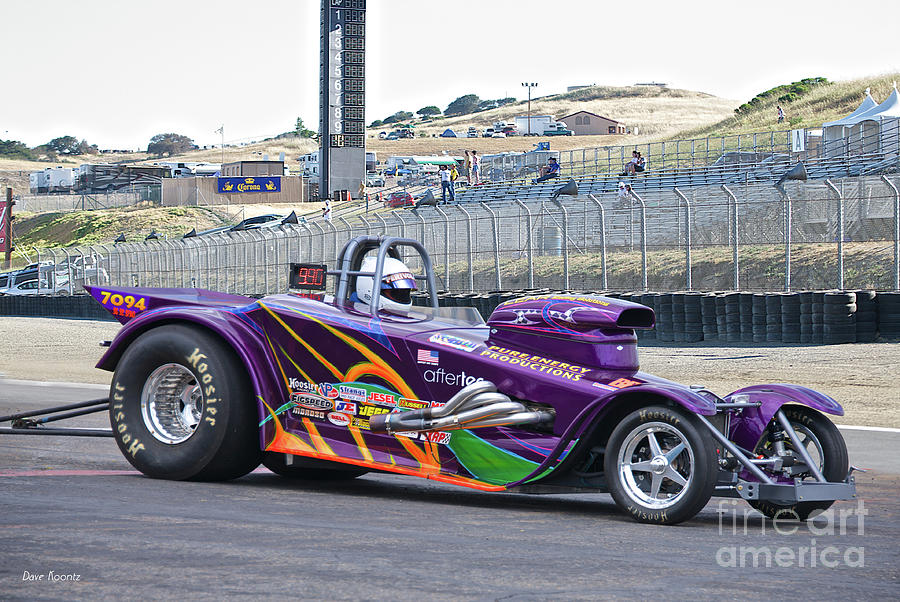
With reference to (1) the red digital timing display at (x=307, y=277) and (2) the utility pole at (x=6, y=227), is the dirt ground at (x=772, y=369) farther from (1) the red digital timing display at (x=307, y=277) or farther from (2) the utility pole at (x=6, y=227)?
(2) the utility pole at (x=6, y=227)

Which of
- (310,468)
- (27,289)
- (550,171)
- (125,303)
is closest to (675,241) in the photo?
(550,171)

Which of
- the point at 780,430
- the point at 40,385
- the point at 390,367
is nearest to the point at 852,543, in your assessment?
the point at 780,430

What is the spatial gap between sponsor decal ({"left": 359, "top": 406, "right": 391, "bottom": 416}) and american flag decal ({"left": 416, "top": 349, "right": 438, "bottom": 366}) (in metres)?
0.36

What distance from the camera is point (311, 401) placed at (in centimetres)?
699

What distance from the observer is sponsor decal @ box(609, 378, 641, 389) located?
607 cm

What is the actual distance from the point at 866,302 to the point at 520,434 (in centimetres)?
1453

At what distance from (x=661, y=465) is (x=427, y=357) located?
1560 mm

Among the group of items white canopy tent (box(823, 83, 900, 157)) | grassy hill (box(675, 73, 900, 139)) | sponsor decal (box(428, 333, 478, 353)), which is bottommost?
sponsor decal (box(428, 333, 478, 353))

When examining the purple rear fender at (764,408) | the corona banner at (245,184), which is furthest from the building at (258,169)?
the purple rear fender at (764,408)

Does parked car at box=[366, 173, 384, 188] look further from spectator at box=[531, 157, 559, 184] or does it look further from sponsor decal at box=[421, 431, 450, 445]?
sponsor decal at box=[421, 431, 450, 445]

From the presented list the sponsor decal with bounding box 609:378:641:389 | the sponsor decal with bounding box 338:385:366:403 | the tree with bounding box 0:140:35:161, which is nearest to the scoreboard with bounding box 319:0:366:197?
the sponsor decal with bounding box 338:385:366:403

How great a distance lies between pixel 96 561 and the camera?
4.56 metres

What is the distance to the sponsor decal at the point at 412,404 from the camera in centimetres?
659

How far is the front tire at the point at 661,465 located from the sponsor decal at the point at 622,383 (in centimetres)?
26
